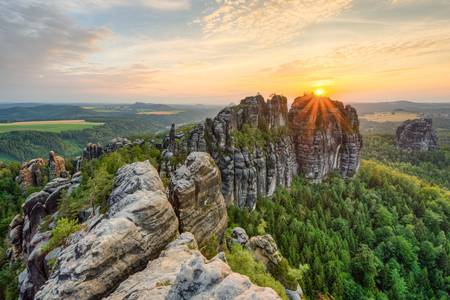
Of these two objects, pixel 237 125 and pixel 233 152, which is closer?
pixel 233 152

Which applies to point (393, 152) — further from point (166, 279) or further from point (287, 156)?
point (166, 279)

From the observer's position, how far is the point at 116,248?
13836 millimetres

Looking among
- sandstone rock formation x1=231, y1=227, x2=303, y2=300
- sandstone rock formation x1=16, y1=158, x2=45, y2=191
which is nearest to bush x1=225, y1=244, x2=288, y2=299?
sandstone rock formation x1=231, y1=227, x2=303, y2=300

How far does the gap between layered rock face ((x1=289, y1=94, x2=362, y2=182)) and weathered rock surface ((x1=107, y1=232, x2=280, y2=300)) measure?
66777 mm

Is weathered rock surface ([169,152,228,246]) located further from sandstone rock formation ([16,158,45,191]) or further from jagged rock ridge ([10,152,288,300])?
sandstone rock formation ([16,158,45,191])

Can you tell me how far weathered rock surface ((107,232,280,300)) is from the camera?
9.72 m

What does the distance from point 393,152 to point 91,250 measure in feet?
548

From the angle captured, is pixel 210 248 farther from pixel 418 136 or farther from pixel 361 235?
pixel 418 136

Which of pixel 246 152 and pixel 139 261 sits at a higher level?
pixel 139 261

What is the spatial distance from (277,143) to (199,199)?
45.4 meters

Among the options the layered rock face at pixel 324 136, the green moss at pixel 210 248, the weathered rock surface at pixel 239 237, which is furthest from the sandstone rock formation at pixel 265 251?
the layered rock face at pixel 324 136

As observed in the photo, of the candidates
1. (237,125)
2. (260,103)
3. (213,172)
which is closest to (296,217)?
(237,125)

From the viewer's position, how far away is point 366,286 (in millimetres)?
44594

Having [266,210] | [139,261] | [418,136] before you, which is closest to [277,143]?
[266,210]
